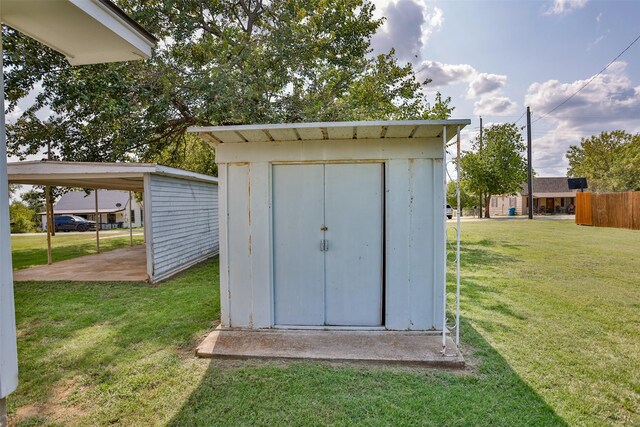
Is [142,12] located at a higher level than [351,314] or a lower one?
higher

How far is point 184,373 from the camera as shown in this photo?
10.2 ft

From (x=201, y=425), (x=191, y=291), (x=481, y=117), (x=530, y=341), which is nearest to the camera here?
(x=201, y=425)

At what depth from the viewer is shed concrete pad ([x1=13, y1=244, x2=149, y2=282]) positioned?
7.22 m

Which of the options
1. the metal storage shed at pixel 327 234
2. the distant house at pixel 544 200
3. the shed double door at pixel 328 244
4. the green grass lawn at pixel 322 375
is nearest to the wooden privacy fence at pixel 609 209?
the green grass lawn at pixel 322 375

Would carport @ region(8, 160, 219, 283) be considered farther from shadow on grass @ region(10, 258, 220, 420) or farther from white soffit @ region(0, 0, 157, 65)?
white soffit @ region(0, 0, 157, 65)

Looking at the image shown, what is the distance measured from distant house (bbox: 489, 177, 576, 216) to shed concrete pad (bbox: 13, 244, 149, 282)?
39.8 m

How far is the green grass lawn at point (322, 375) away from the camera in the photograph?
8.19 feet

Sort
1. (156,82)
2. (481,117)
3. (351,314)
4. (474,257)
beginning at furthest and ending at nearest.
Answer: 1. (481,117)
2. (474,257)
3. (156,82)
4. (351,314)

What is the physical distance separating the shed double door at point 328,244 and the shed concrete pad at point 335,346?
0.78 ft

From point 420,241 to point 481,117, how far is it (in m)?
29.0

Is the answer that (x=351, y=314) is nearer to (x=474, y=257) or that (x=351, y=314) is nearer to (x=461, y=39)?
(x=474, y=257)

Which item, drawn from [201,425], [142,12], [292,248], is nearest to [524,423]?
[201,425]

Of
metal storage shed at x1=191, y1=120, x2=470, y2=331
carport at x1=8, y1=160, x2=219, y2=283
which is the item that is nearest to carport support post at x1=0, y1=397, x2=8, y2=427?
metal storage shed at x1=191, y1=120, x2=470, y2=331

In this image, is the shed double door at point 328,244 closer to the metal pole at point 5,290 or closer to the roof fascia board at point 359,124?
the roof fascia board at point 359,124
